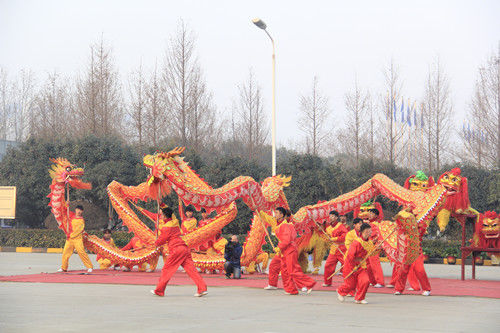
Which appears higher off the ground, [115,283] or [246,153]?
[246,153]

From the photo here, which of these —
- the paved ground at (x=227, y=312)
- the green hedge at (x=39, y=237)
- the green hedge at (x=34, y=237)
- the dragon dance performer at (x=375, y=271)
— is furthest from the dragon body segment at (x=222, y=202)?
the green hedge at (x=34, y=237)

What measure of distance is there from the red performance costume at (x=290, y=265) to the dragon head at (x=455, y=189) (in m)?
3.81

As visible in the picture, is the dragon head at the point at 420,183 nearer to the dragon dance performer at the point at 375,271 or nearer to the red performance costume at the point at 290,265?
the dragon dance performer at the point at 375,271

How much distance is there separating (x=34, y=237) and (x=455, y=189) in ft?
55.1

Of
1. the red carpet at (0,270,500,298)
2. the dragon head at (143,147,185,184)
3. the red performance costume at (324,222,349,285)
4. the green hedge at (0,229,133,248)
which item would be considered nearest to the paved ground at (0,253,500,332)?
the red carpet at (0,270,500,298)

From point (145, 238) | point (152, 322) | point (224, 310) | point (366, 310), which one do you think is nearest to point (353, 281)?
point (366, 310)

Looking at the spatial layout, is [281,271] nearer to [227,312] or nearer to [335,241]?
[227,312]

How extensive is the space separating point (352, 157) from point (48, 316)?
2671 centimetres

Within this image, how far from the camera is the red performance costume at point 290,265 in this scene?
399 inches

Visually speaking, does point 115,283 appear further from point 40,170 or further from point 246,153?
point 246,153

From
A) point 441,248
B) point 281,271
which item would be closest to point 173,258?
point 281,271

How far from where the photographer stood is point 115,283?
11789 mm

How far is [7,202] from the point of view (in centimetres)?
2375

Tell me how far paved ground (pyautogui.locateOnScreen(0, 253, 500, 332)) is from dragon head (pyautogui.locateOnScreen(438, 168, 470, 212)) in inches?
133
